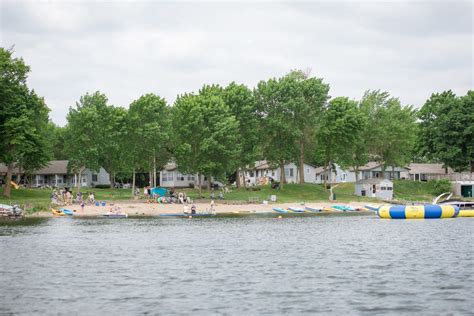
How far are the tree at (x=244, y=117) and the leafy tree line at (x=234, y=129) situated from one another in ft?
0.65

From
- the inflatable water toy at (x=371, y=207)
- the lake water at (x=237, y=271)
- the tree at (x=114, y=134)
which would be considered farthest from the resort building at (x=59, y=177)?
the lake water at (x=237, y=271)

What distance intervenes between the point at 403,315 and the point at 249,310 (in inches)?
253

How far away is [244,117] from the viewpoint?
395ft

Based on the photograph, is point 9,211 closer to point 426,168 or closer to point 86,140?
point 86,140

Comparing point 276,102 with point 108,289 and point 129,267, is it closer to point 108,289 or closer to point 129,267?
point 129,267

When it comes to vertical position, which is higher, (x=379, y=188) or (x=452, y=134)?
(x=452, y=134)

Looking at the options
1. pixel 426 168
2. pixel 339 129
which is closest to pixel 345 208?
pixel 339 129

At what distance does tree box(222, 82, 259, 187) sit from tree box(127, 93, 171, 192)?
48.5 ft

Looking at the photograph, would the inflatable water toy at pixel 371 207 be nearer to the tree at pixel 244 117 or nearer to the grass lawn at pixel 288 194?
the grass lawn at pixel 288 194

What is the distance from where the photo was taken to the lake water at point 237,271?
28.6 m

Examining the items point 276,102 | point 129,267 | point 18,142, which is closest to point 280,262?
point 129,267

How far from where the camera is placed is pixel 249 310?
2739cm

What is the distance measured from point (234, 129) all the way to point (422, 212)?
41916 mm

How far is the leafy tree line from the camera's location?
333 ft
